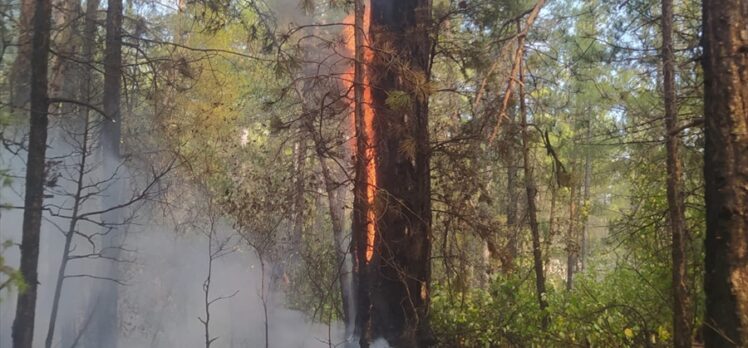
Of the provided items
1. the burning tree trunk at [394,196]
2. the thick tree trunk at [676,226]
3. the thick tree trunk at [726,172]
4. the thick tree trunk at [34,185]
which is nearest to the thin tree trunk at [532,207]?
the burning tree trunk at [394,196]

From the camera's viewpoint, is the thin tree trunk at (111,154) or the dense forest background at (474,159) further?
the thin tree trunk at (111,154)

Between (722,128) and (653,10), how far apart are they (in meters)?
6.11

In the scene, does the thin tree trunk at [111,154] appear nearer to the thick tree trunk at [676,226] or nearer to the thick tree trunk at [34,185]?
the thick tree trunk at [34,185]

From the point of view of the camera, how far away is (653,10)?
9477 mm

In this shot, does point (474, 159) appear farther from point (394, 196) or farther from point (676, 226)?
point (676, 226)

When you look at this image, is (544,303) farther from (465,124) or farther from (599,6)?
(599,6)

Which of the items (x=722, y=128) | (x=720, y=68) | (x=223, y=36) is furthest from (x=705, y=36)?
(x=223, y=36)

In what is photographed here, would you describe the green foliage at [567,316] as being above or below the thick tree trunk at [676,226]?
below

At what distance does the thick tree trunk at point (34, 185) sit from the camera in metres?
6.61

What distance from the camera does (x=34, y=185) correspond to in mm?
6703

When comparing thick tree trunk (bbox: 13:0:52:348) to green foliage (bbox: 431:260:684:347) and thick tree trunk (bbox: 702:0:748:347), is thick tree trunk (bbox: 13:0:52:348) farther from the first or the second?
thick tree trunk (bbox: 702:0:748:347)

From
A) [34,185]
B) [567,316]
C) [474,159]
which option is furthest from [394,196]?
[34,185]

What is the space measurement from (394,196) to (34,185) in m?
4.23

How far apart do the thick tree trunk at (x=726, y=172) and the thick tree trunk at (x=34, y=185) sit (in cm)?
671
